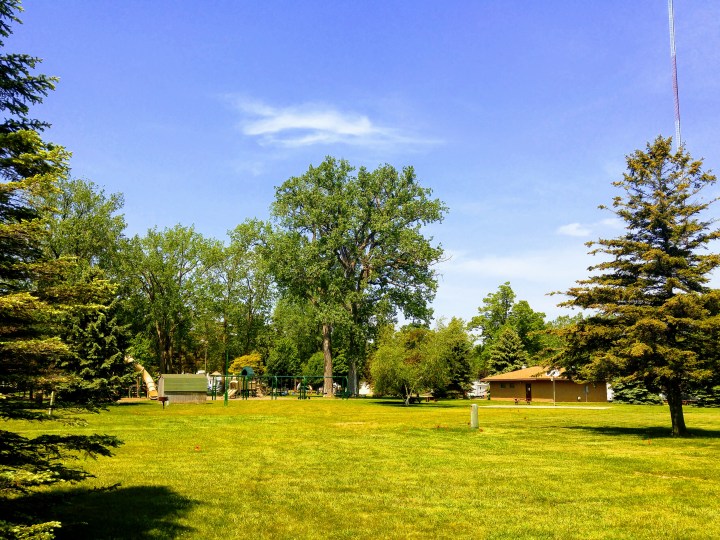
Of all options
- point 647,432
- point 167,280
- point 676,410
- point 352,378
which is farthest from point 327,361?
point 676,410

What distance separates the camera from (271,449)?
62.8ft

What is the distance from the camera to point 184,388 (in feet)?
171

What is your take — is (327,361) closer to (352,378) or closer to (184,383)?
(352,378)

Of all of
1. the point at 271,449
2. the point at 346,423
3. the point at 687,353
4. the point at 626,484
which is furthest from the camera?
the point at 346,423

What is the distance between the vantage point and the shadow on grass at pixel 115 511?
8.78m

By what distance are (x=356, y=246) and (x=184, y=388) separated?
838 inches

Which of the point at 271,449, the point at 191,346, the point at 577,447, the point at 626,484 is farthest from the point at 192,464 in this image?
the point at 191,346

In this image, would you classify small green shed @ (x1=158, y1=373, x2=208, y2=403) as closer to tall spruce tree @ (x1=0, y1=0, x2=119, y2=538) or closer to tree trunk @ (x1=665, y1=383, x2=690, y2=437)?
tree trunk @ (x1=665, y1=383, x2=690, y2=437)

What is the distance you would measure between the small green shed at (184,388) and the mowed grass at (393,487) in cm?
2831

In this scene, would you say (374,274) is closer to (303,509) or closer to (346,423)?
(346,423)

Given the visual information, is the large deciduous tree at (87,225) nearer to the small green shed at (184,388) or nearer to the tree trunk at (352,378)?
the small green shed at (184,388)

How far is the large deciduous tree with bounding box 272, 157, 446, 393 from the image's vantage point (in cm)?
5691

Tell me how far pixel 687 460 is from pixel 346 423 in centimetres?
1600

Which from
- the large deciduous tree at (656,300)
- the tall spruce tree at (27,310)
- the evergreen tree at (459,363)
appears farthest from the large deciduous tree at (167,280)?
the tall spruce tree at (27,310)
